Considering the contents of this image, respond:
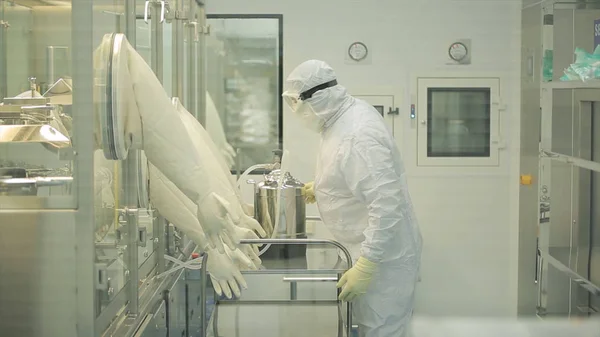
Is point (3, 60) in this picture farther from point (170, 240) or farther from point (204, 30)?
point (204, 30)

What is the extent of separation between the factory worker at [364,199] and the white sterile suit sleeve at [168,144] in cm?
34

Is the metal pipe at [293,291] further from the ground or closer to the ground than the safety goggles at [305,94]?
closer to the ground

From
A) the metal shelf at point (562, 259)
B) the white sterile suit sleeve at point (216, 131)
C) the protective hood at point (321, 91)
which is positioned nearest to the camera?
the protective hood at point (321, 91)

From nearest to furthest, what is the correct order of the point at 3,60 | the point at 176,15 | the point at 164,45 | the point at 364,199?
the point at 3,60 → the point at 364,199 → the point at 164,45 → the point at 176,15

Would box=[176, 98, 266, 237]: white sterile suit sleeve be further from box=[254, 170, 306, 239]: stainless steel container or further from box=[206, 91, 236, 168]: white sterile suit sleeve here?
box=[206, 91, 236, 168]: white sterile suit sleeve

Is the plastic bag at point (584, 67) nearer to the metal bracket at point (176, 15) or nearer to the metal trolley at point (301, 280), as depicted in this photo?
the metal trolley at point (301, 280)

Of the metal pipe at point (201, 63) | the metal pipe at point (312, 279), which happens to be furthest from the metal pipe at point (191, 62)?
the metal pipe at point (312, 279)

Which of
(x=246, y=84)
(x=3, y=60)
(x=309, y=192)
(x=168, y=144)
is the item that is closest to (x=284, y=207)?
(x=309, y=192)

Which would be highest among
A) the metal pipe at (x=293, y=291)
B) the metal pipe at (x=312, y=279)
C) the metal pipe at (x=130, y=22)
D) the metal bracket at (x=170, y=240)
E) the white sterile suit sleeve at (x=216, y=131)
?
the metal pipe at (x=130, y=22)

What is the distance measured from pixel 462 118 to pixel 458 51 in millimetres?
166

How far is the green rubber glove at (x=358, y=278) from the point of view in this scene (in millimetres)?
1337

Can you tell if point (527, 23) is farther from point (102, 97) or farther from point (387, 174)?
point (102, 97)

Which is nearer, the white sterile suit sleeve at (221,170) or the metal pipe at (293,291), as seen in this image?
the white sterile suit sleeve at (221,170)

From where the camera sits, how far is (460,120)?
176 centimetres
